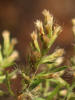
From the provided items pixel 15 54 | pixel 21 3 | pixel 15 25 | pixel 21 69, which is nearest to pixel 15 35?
pixel 15 25

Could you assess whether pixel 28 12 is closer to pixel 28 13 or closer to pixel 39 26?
pixel 28 13

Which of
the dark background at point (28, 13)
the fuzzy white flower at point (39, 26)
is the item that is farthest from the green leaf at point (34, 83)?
the dark background at point (28, 13)

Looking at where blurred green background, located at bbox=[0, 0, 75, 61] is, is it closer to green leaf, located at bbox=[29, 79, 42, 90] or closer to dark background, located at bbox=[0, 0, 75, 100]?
dark background, located at bbox=[0, 0, 75, 100]

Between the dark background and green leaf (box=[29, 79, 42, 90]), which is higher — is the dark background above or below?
above

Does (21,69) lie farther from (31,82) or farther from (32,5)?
(32,5)

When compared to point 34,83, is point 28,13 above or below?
above

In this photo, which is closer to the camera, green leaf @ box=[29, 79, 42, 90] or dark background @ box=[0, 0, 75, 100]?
green leaf @ box=[29, 79, 42, 90]

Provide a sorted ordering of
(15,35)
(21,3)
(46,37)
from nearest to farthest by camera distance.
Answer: (46,37) < (15,35) < (21,3)

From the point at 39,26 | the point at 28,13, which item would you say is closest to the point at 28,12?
the point at 28,13

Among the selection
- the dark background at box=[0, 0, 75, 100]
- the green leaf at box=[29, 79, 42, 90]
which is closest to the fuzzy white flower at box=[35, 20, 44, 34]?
the green leaf at box=[29, 79, 42, 90]

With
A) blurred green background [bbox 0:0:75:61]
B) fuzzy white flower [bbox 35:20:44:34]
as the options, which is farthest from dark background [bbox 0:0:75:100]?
fuzzy white flower [bbox 35:20:44:34]

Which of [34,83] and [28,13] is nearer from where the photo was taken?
[34,83]
